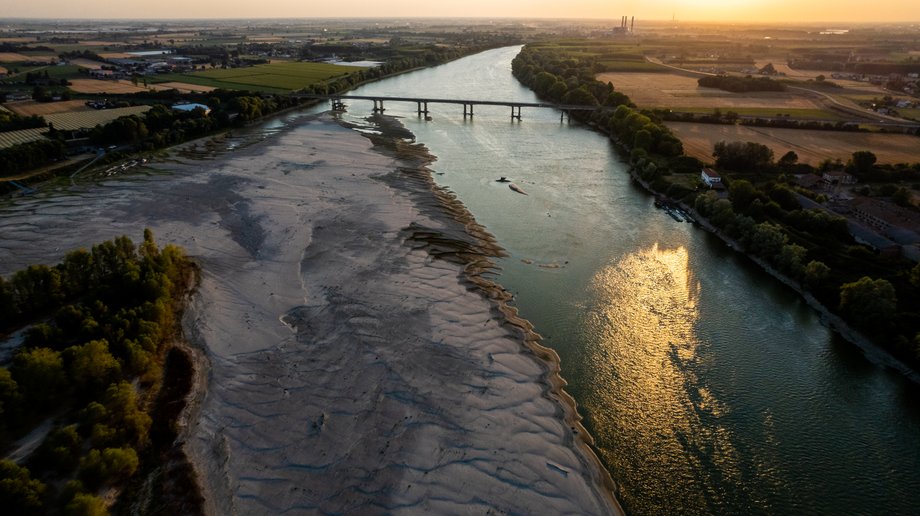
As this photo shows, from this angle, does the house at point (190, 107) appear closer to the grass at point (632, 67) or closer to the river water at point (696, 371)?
the river water at point (696, 371)

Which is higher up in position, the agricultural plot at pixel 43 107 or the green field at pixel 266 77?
the green field at pixel 266 77

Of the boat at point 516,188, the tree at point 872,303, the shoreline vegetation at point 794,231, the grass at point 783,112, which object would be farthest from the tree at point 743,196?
the grass at point 783,112

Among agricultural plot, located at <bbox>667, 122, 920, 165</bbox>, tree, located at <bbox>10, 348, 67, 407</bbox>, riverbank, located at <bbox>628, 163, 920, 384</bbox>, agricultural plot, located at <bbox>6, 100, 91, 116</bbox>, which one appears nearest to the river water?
riverbank, located at <bbox>628, 163, 920, 384</bbox>

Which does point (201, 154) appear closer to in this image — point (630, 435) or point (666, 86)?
point (630, 435)

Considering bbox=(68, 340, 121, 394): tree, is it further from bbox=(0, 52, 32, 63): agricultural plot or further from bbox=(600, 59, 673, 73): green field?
bbox=(0, 52, 32, 63): agricultural plot

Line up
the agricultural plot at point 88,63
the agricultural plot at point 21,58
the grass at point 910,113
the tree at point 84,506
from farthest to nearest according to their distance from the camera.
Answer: the agricultural plot at point 21,58, the agricultural plot at point 88,63, the grass at point 910,113, the tree at point 84,506

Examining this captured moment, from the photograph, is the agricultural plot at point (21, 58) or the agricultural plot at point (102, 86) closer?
the agricultural plot at point (102, 86)
